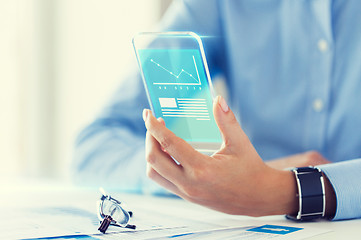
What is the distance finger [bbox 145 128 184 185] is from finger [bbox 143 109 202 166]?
21mm

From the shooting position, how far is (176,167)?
637mm

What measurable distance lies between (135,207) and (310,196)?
302 millimetres

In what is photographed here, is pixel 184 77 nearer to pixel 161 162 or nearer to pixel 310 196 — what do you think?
pixel 161 162

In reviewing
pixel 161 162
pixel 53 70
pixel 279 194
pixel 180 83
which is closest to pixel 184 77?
pixel 180 83

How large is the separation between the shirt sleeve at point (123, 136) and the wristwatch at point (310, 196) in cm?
39

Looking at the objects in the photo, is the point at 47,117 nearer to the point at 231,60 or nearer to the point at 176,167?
the point at 231,60

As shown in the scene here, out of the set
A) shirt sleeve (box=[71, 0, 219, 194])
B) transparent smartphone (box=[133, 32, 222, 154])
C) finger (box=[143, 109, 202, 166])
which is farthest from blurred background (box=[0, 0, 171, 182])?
finger (box=[143, 109, 202, 166])

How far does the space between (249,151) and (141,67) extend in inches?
7.8

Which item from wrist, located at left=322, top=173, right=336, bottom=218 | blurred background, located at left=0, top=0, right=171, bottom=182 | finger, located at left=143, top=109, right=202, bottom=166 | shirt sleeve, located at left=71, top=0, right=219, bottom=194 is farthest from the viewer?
blurred background, located at left=0, top=0, right=171, bottom=182

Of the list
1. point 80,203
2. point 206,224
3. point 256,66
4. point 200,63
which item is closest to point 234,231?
point 206,224

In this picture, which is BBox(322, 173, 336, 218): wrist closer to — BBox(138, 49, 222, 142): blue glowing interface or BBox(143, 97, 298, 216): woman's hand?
BBox(143, 97, 298, 216): woman's hand

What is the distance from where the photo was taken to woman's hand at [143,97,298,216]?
62 centimetres

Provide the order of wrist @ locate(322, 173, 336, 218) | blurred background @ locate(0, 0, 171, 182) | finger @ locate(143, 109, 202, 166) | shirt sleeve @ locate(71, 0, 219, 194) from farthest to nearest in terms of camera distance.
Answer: blurred background @ locate(0, 0, 171, 182)
shirt sleeve @ locate(71, 0, 219, 194)
wrist @ locate(322, 173, 336, 218)
finger @ locate(143, 109, 202, 166)

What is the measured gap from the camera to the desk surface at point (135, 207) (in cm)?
66
